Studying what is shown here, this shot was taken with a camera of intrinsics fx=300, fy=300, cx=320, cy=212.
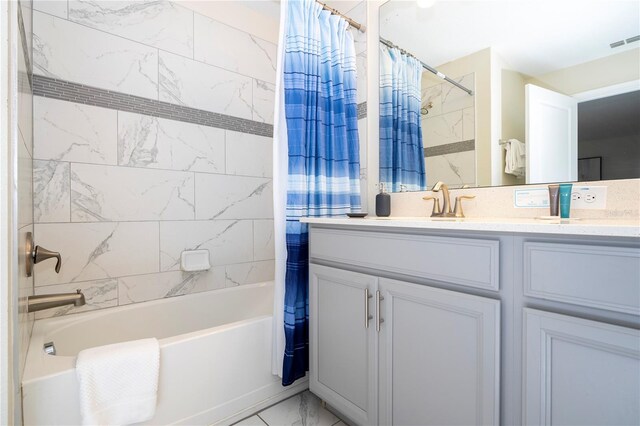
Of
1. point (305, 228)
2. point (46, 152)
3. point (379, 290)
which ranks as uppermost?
point (46, 152)

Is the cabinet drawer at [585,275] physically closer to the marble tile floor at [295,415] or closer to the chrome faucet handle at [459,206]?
the chrome faucet handle at [459,206]

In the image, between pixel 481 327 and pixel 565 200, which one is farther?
pixel 565 200

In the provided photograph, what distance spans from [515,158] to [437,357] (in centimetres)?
91

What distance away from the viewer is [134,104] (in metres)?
1.84

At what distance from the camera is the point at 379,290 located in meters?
1.19

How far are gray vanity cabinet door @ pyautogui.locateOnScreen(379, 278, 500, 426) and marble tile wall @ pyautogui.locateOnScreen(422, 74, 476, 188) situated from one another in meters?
0.75

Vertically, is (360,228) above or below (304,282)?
above

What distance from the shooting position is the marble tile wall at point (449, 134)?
4.93ft

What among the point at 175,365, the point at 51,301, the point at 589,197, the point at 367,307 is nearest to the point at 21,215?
the point at 51,301

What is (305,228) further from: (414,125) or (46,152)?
(46,152)

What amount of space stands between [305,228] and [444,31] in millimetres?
1286

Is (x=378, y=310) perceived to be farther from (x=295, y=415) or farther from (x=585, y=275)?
(x=295, y=415)

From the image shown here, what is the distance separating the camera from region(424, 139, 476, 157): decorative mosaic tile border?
1.50m

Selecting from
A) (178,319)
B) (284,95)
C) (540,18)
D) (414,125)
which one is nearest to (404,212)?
(414,125)
